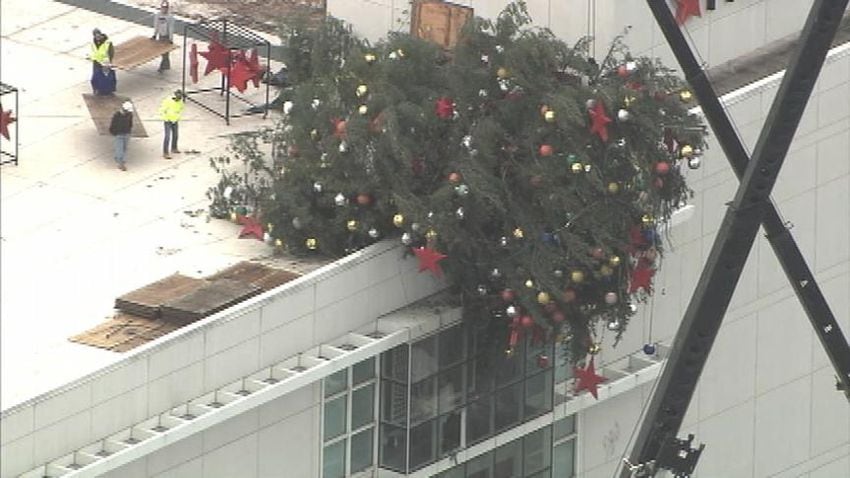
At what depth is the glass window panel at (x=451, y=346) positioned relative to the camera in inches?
2317

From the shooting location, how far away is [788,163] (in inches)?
2552

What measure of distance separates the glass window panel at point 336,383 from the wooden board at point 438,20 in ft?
24.3

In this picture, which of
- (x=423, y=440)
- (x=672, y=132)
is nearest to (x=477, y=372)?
(x=423, y=440)

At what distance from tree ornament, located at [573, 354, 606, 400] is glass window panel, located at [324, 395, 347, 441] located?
4552 mm

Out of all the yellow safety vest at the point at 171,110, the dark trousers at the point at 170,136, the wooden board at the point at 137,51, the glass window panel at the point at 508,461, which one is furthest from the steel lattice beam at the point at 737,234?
the wooden board at the point at 137,51

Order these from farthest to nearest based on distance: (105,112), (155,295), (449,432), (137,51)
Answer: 1. (137,51)
2. (105,112)
3. (449,432)
4. (155,295)

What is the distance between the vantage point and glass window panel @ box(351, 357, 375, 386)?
58.1 meters

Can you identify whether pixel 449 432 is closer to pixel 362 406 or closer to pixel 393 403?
pixel 393 403

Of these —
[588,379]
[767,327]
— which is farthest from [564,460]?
[767,327]

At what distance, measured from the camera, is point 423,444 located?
194 ft

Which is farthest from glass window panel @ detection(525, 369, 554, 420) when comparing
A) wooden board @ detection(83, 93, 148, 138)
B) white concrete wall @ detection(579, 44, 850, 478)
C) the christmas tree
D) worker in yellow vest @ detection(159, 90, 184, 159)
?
wooden board @ detection(83, 93, 148, 138)

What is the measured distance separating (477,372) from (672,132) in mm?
5466

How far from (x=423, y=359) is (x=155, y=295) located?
17.8 feet

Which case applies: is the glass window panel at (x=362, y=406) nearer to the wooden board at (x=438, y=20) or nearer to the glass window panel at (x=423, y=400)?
the glass window panel at (x=423, y=400)
